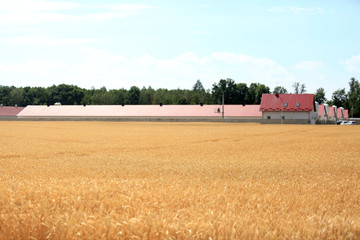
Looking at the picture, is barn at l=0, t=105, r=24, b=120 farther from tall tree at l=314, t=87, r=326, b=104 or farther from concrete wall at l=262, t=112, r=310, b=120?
tall tree at l=314, t=87, r=326, b=104

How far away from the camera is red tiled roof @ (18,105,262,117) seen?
121 meters

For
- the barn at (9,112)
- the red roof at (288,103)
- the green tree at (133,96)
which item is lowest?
the barn at (9,112)

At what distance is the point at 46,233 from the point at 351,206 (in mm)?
4961

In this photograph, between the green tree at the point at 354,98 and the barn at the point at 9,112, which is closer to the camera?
the barn at the point at 9,112

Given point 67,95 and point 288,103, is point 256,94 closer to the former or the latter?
point 288,103

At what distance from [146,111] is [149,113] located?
233cm

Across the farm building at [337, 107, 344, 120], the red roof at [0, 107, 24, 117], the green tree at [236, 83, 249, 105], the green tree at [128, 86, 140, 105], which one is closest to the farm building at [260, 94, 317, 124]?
the farm building at [337, 107, 344, 120]

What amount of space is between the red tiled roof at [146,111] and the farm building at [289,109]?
6539mm

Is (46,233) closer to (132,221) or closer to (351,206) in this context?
(132,221)

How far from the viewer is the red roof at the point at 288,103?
104631 mm

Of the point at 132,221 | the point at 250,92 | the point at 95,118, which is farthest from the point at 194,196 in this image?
the point at 250,92

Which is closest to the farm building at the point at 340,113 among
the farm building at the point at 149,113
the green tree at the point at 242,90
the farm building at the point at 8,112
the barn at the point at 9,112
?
the green tree at the point at 242,90

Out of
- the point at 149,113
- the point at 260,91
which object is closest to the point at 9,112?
the point at 149,113

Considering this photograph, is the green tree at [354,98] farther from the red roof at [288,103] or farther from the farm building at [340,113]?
the red roof at [288,103]
